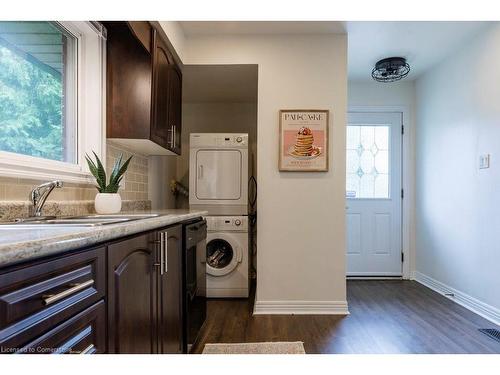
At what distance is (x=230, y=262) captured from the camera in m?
3.07

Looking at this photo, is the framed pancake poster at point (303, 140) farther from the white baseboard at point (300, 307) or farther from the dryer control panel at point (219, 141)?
the white baseboard at point (300, 307)

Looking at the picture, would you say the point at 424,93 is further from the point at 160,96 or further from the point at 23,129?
the point at 23,129

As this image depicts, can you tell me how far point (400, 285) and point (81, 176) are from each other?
11.4 ft

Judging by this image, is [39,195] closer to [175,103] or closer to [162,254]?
[162,254]

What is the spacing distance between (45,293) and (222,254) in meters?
2.53

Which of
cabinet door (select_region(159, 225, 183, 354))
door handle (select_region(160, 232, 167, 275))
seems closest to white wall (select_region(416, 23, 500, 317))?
cabinet door (select_region(159, 225, 183, 354))

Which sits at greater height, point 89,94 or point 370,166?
point 89,94

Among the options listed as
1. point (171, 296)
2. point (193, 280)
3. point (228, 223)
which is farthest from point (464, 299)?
point (171, 296)

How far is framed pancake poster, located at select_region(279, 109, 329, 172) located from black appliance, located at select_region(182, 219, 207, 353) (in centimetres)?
97

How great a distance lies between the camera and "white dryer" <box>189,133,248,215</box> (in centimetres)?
315

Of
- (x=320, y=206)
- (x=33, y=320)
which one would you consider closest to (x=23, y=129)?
(x=33, y=320)

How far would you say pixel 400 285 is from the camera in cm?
352

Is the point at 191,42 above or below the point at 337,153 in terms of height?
above

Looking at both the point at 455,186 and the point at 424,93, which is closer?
the point at 455,186
